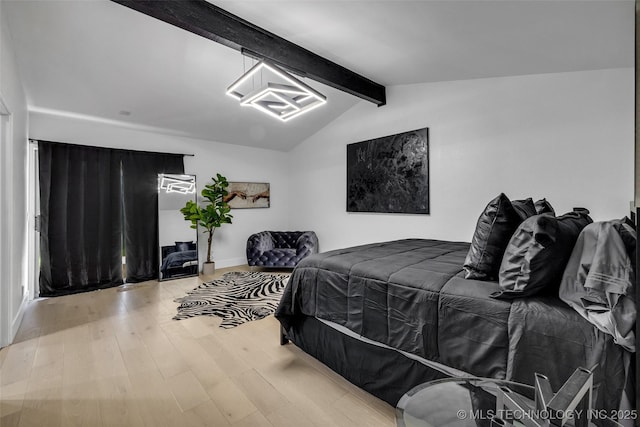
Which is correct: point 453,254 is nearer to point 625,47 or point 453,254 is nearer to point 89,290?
point 625,47

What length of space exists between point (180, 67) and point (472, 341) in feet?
12.2

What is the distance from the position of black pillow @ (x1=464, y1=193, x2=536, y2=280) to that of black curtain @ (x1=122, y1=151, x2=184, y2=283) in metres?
4.68

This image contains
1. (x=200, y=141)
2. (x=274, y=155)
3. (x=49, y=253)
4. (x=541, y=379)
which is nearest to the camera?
(x=541, y=379)

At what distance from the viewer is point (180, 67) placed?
128 inches

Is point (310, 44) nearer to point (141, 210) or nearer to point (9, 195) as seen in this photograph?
point (9, 195)

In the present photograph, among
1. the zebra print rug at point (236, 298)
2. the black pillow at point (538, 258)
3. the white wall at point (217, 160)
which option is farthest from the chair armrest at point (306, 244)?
the black pillow at point (538, 258)

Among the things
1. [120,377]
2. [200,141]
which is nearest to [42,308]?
[120,377]

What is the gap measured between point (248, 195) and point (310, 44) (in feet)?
11.2

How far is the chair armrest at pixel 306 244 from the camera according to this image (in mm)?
5195

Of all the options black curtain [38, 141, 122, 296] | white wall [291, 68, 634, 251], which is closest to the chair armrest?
white wall [291, 68, 634, 251]

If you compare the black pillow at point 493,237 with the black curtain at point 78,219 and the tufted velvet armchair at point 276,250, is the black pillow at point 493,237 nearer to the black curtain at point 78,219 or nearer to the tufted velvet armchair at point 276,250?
the tufted velvet armchair at point 276,250

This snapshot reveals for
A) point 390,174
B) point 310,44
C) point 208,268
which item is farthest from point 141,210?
point 390,174

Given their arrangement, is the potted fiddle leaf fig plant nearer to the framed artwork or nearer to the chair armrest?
the framed artwork

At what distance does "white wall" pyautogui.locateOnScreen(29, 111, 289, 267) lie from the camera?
4004mm
